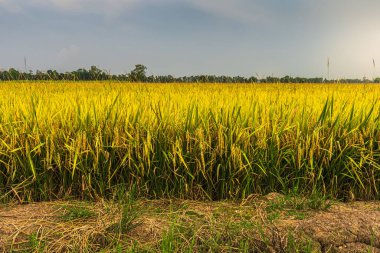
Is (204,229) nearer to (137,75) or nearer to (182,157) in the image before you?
(182,157)

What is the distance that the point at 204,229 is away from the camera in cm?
192

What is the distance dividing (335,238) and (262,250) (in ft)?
1.37

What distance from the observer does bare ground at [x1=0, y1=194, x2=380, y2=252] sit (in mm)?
1843

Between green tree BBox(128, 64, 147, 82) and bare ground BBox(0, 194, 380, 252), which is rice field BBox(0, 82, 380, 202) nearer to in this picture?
bare ground BBox(0, 194, 380, 252)

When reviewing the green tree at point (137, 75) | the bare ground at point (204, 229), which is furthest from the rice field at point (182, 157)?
the green tree at point (137, 75)

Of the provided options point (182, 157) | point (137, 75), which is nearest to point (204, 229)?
point (182, 157)

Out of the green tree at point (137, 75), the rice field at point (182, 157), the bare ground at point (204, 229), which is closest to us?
the bare ground at point (204, 229)

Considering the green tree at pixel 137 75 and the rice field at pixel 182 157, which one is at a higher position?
the green tree at pixel 137 75

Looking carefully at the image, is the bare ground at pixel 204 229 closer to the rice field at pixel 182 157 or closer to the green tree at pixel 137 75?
the rice field at pixel 182 157

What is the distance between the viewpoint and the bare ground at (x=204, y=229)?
1.84 m

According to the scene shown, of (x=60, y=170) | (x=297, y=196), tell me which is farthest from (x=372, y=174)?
(x=60, y=170)

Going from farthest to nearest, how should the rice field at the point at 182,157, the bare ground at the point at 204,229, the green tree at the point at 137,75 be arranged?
the green tree at the point at 137,75 < the rice field at the point at 182,157 < the bare ground at the point at 204,229

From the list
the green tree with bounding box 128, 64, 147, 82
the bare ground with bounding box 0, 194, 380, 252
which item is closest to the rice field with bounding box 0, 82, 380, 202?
the bare ground with bounding box 0, 194, 380, 252

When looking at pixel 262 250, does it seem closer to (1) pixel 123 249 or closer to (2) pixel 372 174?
(1) pixel 123 249
